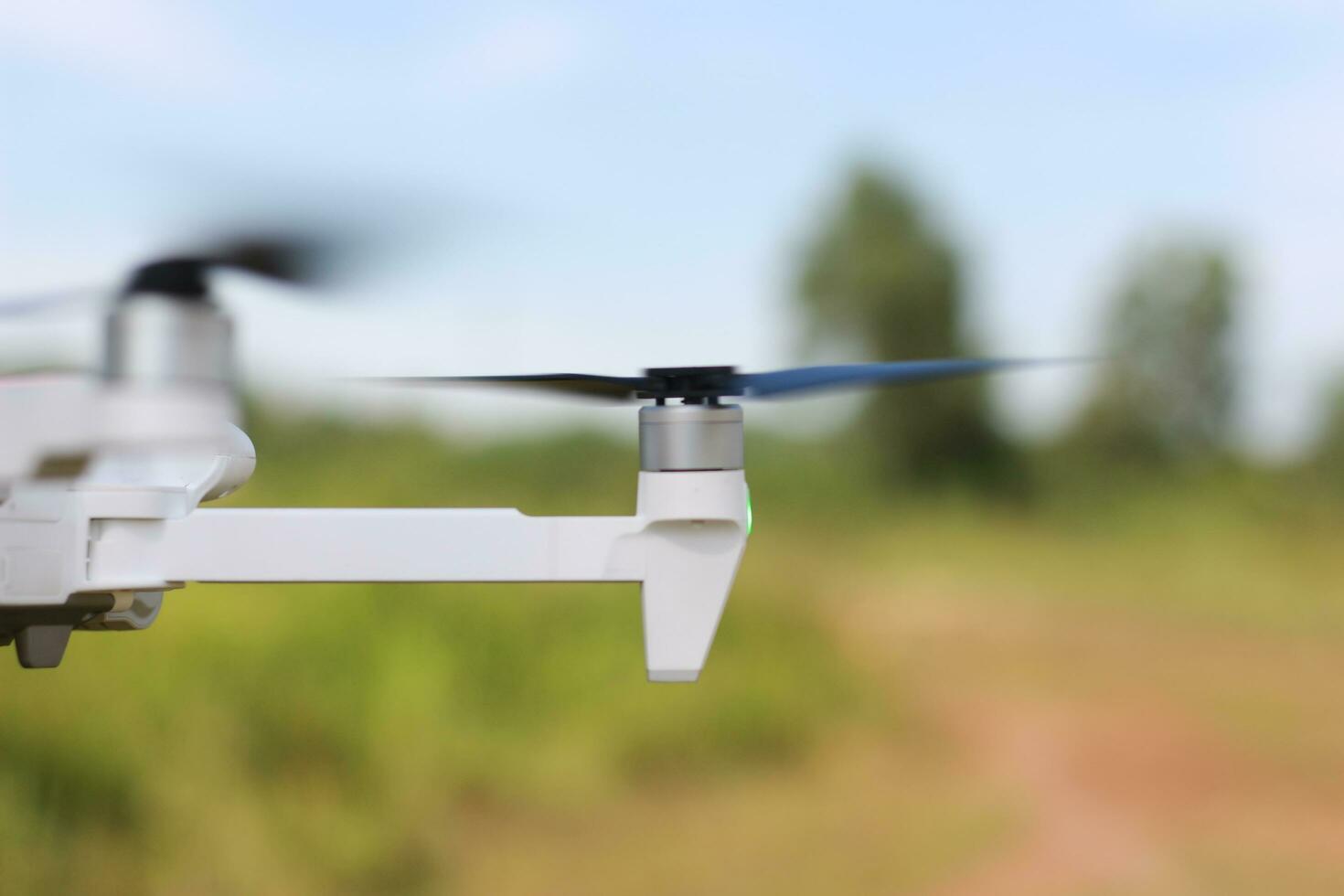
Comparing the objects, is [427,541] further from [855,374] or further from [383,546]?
[855,374]

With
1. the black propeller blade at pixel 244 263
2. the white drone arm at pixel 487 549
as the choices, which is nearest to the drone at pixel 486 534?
the white drone arm at pixel 487 549

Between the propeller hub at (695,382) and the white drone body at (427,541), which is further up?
the propeller hub at (695,382)

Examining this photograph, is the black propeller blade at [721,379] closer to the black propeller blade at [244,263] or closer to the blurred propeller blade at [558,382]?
the blurred propeller blade at [558,382]

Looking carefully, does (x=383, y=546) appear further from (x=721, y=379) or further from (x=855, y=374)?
(x=855, y=374)

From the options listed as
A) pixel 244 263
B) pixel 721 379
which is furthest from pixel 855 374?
pixel 244 263

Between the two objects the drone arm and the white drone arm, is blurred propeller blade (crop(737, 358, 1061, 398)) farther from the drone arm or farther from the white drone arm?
the drone arm

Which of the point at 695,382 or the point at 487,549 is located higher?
the point at 695,382

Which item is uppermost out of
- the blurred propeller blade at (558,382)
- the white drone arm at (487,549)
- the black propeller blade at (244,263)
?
the black propeller blade at (244,263)

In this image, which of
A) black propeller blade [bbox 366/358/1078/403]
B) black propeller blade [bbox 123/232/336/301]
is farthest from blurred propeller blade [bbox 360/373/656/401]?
black propeller blade [bbox 123/232/336/301]

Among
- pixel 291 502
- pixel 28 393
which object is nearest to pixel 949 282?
pixel 291 502

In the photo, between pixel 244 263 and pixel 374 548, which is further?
pixel 374 548
